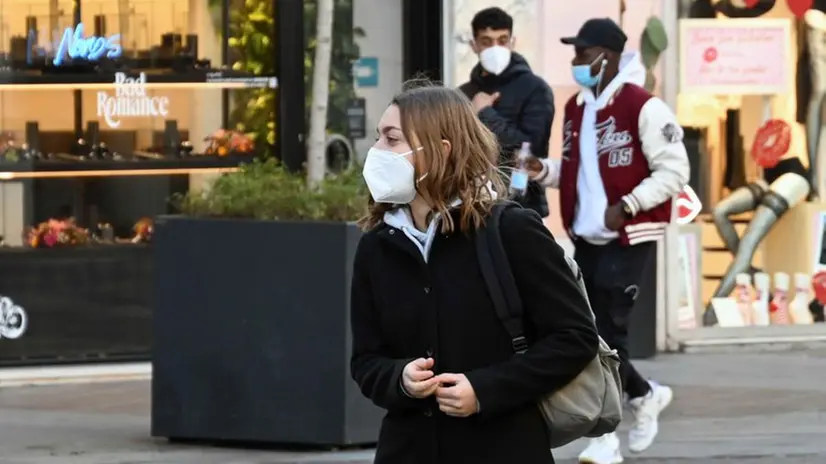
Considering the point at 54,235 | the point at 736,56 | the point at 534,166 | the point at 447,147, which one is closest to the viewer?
the point at 447,147

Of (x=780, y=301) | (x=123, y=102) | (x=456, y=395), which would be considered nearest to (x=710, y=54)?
(x=780, y=301)

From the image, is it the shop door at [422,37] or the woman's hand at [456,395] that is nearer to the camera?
the woman's hand at [456,395]

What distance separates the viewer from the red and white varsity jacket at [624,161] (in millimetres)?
6910

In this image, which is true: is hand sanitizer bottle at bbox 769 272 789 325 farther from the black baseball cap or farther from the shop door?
the black baseball cap

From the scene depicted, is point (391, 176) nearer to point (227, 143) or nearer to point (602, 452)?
point (602, 452)

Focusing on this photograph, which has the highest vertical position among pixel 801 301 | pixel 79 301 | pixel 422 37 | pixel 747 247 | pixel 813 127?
pixel 422 37

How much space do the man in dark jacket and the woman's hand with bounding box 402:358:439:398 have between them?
4.39 metres

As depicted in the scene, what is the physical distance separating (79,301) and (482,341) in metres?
6.36

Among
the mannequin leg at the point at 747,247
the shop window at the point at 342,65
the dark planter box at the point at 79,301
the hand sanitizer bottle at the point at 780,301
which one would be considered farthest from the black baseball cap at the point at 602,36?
the hand sanitizer bottle at the point at 780,301

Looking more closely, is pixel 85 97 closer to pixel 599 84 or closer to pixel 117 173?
pixel 117 173

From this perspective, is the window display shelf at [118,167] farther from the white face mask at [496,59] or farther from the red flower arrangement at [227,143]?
the white face mask at [496,59]

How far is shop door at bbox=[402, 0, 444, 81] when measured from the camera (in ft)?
33.3

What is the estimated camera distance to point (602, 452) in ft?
22.8

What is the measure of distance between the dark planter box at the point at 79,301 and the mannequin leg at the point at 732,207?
372cm
